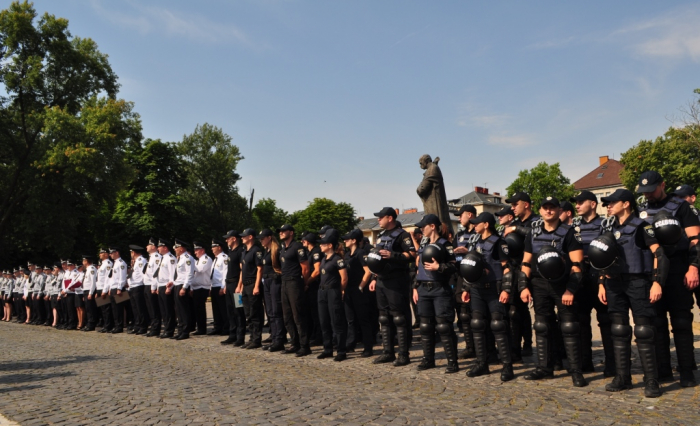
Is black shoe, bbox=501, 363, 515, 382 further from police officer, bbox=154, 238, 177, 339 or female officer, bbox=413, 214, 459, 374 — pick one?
police officer, bbox=154, 238, 177, 339

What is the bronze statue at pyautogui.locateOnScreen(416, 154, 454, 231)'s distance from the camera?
13352mm

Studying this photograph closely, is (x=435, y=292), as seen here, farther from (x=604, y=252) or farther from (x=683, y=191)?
(x=683, y=191)

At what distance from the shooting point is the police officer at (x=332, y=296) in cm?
939

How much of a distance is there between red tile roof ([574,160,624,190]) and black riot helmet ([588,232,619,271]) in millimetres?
89642

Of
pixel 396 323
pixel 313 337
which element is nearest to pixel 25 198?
pixel 313 337

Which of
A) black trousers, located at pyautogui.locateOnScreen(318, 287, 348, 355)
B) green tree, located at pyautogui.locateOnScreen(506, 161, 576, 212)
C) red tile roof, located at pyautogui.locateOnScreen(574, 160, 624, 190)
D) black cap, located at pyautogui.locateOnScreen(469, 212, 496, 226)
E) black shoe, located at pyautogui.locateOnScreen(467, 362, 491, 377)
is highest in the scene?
red tile roof, located at pyautogui.locateOnScreen(574, 160, 624, 190)

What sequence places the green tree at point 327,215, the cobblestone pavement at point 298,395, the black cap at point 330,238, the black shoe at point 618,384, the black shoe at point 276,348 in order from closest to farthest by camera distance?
the cobblestone pavement at point 298,395 < the black shoe at point 618,384 < the black cap at point 330,238 < the black shoe at point 276,348 < the green tree at point 327,215

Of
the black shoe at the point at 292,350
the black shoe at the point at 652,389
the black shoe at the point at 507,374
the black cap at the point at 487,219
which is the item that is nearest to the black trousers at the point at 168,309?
the black shoe at the point at 292,350

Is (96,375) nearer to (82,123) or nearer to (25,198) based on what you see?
(82,123)

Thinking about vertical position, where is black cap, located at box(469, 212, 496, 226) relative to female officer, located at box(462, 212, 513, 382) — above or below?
above

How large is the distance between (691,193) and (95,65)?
1264 inches

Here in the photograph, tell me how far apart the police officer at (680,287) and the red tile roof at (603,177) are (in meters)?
88.7

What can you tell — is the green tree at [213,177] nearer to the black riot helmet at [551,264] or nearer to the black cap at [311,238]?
the black cap at [311,238]

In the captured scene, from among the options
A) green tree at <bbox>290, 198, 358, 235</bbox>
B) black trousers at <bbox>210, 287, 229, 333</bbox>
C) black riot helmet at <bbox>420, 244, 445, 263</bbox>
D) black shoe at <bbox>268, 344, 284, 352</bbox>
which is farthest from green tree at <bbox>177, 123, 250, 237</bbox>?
black riot helmet at <bbox>420, 244, 445, 263</bbox>
